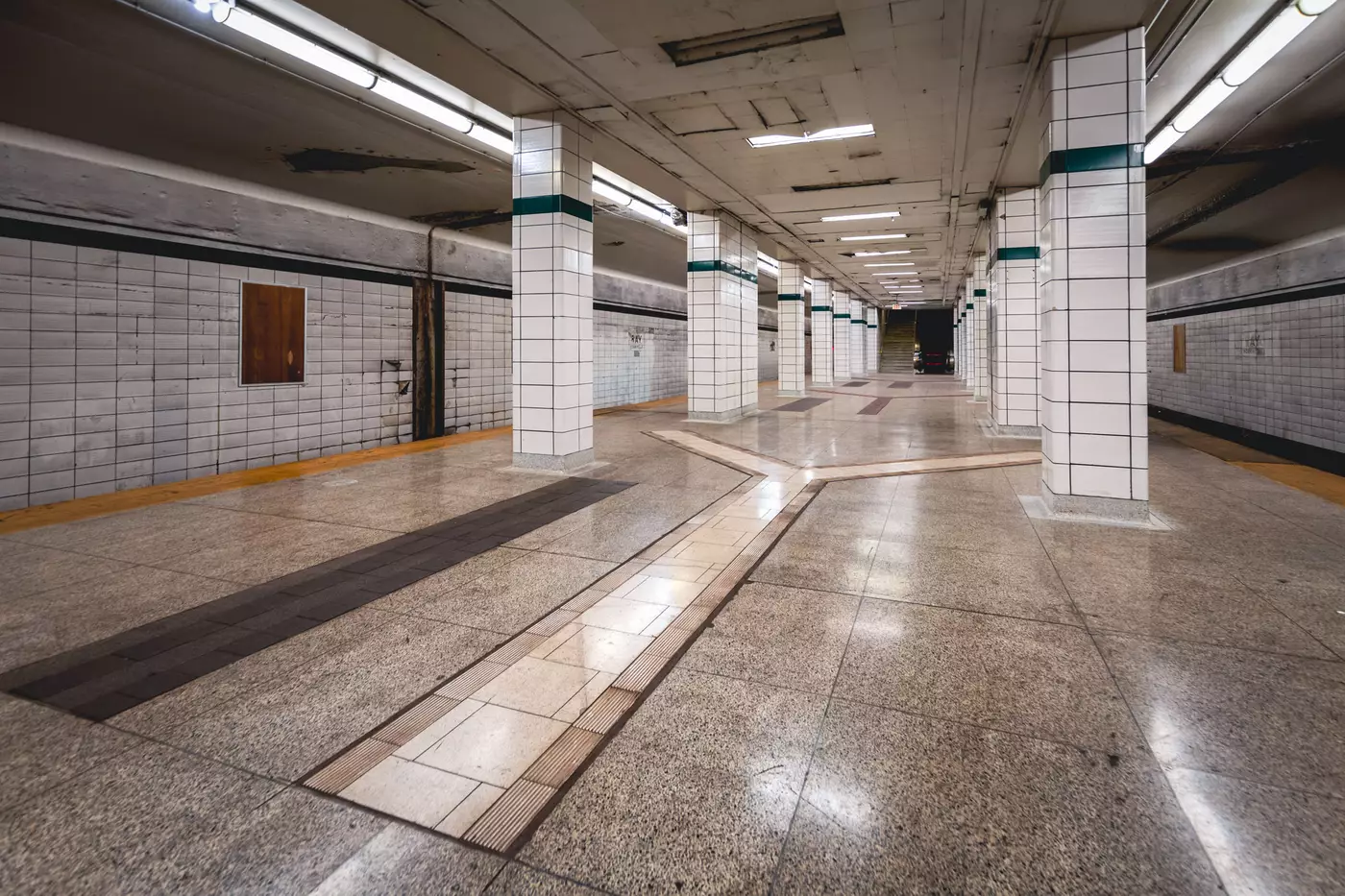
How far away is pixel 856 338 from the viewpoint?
2828 cm

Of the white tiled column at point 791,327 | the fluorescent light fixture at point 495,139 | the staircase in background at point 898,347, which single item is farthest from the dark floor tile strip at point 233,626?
the staircase in background at point 898,347

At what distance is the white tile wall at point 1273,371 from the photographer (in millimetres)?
8508

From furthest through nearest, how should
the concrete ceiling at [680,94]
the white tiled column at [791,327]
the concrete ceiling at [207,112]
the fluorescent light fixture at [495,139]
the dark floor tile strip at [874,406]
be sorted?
the white tiled column at [791,327] < the dark floor tile strip at [874,406] < the fluorescent light fixture at [495,139] < the concrete ceiling at [680,94] < the concrete ceiling at [207,112]

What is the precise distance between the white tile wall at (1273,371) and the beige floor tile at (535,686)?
10956 mm

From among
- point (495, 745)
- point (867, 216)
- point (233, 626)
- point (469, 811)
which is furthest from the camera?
point (867, 216)

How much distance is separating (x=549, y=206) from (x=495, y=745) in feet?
19.4

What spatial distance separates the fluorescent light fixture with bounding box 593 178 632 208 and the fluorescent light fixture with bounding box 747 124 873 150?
7.73ft

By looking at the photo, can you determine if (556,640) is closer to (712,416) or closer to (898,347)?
(712,416)

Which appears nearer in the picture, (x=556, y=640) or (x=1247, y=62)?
(x=556, y=640)

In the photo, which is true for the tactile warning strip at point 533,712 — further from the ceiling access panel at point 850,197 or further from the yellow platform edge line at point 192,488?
the ceiling access panel at point 850,197

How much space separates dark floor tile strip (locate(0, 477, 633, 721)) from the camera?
7.98 ft

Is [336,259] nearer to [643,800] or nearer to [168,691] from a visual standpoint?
[168,691]

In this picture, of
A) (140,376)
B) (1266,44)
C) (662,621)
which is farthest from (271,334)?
(1266,44)

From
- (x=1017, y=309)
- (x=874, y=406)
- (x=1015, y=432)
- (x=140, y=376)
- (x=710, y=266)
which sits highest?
(x=710, y=266)
